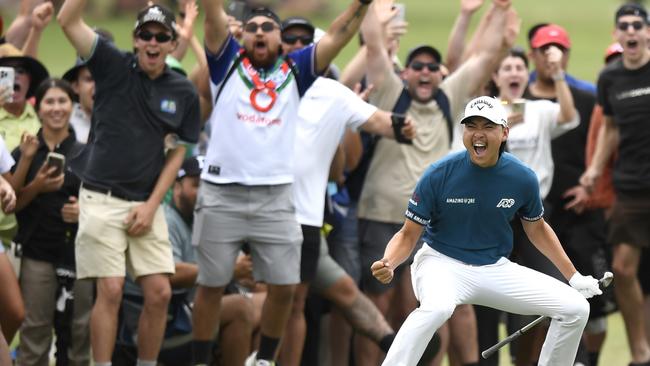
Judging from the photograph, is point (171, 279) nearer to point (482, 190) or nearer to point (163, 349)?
point (163, 349)

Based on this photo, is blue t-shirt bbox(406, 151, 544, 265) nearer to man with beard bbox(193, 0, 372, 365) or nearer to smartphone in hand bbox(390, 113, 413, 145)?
man with beard bbox(193, 0, 372, 365)

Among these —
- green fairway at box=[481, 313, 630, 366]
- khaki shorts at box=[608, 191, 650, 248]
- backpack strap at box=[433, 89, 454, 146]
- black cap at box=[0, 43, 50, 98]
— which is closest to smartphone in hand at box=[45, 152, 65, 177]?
black cap at box=[0, 43, 50, 98]

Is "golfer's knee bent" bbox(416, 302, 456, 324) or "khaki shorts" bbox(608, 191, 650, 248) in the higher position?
"khaki shorts" bbox(608, 191, 650, 248)

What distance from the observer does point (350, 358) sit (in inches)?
491

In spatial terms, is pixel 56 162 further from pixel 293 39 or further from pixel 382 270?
pixel 382 270

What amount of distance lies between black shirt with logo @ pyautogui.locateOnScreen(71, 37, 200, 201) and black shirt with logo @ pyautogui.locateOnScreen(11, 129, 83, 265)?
0.63 meters

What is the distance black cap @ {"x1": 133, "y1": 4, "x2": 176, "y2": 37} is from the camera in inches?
422

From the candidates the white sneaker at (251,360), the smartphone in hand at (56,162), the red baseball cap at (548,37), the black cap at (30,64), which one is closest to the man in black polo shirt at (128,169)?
the smartphone in hand at (56,162)

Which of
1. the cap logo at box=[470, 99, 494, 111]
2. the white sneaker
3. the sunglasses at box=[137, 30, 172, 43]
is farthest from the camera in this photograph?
the white sneaker

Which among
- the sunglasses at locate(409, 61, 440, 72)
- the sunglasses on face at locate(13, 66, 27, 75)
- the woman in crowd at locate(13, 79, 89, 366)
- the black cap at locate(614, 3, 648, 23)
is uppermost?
the black cap at locate(614, 3, 648, 23)

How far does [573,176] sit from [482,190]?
366cm

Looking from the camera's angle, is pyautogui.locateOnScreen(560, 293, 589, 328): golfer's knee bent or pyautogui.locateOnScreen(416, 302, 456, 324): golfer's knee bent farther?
pyautogui.locateOnScreen(560, 293, 589, 328): golfer's knee bent

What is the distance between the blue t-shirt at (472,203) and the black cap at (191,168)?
2.67 m

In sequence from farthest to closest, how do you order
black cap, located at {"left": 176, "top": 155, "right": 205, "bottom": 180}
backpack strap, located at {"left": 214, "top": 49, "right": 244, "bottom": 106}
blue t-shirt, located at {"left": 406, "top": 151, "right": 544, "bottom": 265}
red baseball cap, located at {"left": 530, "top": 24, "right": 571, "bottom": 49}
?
red baseball cap, located at {"left": 530, "top": 24, "right": 571, "bottom": 49}
black cap, located at {"left": 176, "top": 155, "right": 205, "bottom": 180}
backpack strap, located at {"left": 214, "top": 49, "right": 244, "bottom": 106}
blue t-shirt, located at {"left": 406, "top": 151, "right": 544, "bottom": 265}
